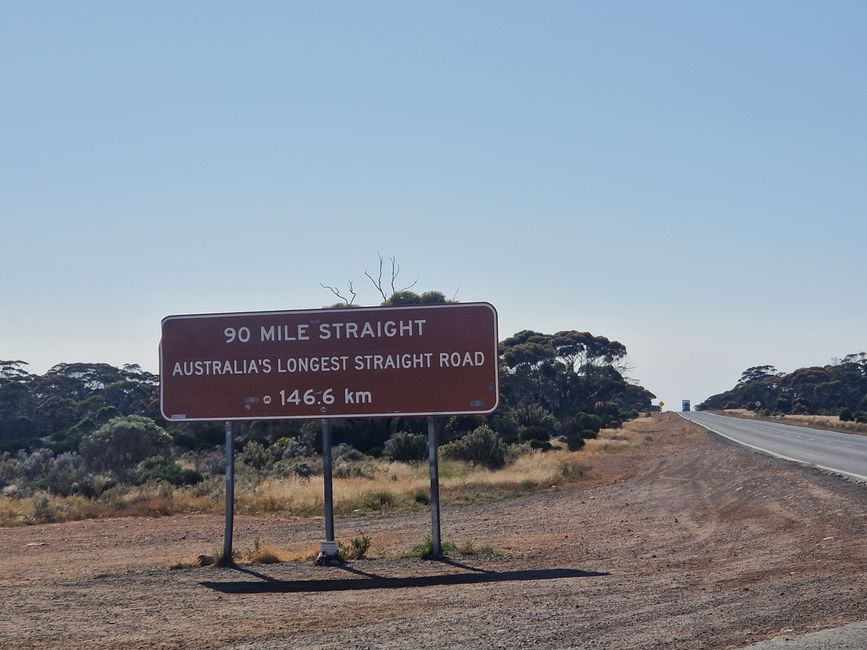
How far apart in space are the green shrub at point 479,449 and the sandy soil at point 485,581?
13559 mm

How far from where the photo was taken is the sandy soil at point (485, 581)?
8.45 metres

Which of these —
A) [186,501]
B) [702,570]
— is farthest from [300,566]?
[186,501]

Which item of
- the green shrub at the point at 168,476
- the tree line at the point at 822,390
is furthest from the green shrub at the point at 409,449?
the tree line at the point at 822,390

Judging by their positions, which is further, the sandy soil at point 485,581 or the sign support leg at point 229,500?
the sign support leg at point 229,500

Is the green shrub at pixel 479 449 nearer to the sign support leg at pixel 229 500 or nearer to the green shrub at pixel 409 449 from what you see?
the green shrub at pixel 409 449

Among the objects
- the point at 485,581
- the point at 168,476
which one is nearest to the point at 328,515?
the point at 485,581

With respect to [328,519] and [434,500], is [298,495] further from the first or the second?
[434,500]

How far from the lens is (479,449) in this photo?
36844mm

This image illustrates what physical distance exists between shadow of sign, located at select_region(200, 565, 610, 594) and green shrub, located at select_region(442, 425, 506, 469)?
920 inches

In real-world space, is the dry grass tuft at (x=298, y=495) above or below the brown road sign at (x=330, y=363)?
below

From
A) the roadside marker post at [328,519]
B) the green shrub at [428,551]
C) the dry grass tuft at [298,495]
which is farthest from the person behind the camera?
the dry grass tuft at [298,495]

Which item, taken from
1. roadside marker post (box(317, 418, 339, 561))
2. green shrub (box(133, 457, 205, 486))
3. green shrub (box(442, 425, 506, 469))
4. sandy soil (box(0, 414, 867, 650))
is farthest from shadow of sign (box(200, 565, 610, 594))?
green shrub (box(442, 425, 506, 469))

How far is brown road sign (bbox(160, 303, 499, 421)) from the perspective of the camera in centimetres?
1485

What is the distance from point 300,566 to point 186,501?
11.8m
